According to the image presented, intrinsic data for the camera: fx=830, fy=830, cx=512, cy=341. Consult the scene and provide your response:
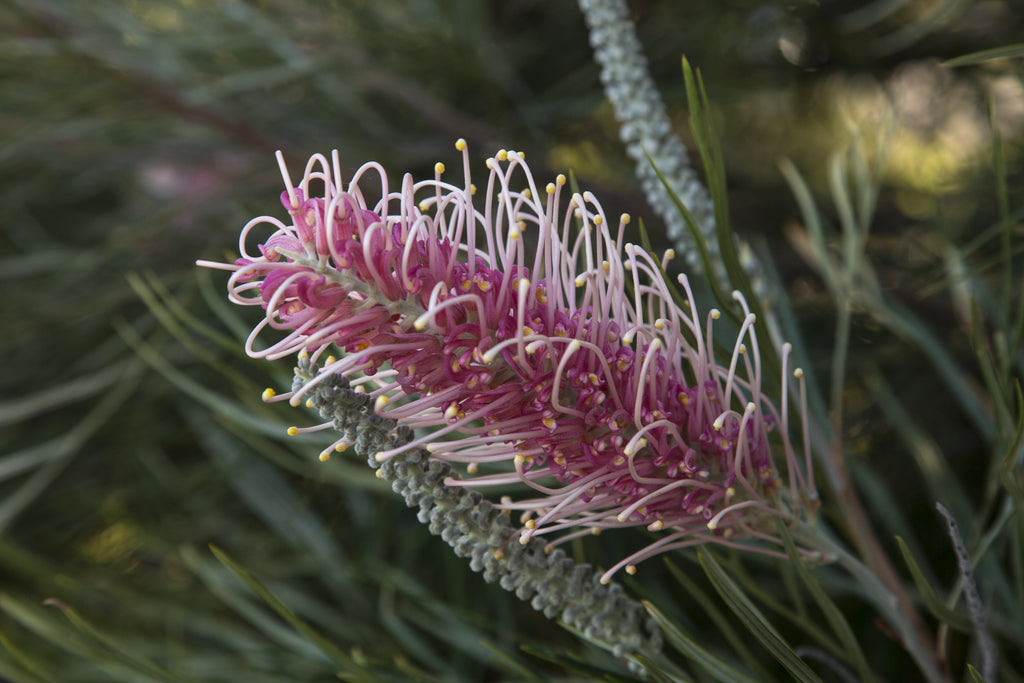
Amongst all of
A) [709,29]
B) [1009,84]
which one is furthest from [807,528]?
[1009,84]

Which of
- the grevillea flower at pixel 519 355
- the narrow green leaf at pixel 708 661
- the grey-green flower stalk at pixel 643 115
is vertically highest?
the grey-green flower stalk at pixel 643 115

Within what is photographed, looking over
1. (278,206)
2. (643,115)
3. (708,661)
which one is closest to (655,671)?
(708,661)

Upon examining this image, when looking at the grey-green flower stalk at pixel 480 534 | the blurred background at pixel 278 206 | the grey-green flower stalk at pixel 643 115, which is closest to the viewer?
the grey-green flower stalk at pixel 480 534

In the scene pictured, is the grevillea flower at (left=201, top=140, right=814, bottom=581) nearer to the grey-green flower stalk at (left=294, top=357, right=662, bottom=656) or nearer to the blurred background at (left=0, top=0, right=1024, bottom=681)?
the grey-green flower stalk at (left=294, top=357, right=662, bottom=656)

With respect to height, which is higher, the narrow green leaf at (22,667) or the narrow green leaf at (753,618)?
the narrow green leaf at (22,667)

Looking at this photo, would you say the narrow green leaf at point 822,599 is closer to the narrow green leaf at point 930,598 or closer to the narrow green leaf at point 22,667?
the narrow green leaf at point 930,598

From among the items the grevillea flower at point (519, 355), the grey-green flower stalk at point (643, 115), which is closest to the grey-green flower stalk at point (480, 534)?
the grevillea flower at point (519, 355)

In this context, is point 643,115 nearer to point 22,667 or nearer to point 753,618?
point 753,618
